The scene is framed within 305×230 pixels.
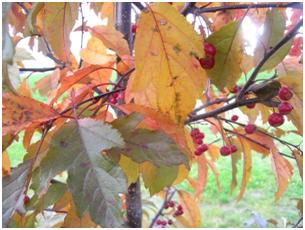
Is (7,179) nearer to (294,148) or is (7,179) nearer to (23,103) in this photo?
(23,103)

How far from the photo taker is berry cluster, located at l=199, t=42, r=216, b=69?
20.3 inches

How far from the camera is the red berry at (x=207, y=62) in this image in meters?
0.52

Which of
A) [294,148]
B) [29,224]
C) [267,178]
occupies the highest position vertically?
[267,178]

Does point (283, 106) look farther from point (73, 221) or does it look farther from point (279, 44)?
point (73, 221)

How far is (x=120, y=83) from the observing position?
59 cm

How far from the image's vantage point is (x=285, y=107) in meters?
0.57

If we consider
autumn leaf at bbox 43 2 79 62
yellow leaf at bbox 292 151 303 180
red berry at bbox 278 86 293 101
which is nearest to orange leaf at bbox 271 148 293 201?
yellow leaf at bbox 292 151 303 180

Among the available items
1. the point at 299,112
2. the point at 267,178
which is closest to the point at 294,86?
the point at 299,112

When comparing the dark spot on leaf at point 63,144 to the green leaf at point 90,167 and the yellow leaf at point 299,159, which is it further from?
the yellow leaf at point 299,159

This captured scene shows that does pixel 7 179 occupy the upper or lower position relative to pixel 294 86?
lower

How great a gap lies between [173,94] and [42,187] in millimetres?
173

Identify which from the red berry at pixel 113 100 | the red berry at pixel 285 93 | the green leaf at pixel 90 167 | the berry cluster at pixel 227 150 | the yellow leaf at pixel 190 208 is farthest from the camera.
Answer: the yellow leaf at pixel 190 208

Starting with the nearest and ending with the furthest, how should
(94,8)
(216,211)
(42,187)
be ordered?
(42,187), (94,8), (216,211)

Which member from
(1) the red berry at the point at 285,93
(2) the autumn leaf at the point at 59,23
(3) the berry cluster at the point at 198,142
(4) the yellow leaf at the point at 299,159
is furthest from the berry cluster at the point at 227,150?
(2) the autumn leaf at the point at 59,23
